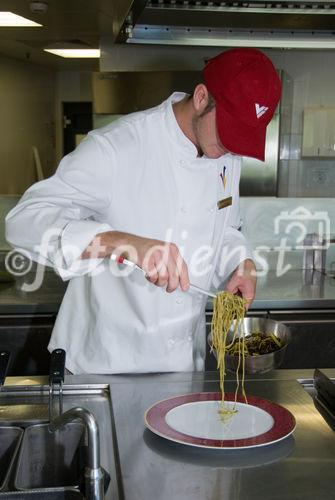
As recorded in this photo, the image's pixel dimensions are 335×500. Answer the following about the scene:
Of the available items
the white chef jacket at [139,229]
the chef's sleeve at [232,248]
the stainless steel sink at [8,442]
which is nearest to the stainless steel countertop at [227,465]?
the stainless steel sink at [8,442]

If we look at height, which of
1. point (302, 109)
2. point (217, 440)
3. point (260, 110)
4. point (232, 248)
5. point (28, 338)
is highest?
point (302, 109)

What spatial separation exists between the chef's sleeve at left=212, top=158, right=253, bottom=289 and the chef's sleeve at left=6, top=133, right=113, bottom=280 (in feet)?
1.49

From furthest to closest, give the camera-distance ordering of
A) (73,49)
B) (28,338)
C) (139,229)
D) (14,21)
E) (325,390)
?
(73,49), (14,21), (28,338), (139,229), (325,390)

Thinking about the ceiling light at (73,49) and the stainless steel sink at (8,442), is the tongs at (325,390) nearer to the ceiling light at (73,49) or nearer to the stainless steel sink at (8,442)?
the stainless steel sink at (8,442)

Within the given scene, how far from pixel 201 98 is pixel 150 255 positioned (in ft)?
1.65

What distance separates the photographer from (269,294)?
2.78 metres

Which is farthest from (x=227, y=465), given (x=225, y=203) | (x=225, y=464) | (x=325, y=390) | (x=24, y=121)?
(x=24, y=121)

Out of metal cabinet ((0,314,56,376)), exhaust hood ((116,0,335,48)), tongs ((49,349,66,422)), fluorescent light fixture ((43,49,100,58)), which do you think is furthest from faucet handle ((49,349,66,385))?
fluorescent light fixture ((43,49,100,58))

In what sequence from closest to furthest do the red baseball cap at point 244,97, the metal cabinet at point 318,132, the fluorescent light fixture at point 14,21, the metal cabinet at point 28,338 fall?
the red baseball cap at point 244,97
the metal cabinet at point 28,338
the fluorescent light fixture at point 14,21
the metal cabinet at point 318,132

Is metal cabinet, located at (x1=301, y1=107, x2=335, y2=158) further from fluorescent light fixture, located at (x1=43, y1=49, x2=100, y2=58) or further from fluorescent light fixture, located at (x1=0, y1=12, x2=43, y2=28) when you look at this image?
fluorescent light fixture, located at (x1=0, y1=12, x2=43, y2=28)

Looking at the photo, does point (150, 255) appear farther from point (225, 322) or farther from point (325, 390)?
point (325, 390)

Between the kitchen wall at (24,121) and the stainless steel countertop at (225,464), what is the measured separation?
226cm

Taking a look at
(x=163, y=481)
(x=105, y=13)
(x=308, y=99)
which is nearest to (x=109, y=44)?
(x=105, y=13)

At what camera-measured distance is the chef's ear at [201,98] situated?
1.53 metres
